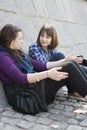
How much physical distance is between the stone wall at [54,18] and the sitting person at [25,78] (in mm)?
334

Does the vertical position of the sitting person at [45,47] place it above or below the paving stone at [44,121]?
above

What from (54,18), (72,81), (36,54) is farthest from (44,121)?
(54,18)

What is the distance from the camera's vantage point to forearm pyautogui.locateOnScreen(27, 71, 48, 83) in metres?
3.64

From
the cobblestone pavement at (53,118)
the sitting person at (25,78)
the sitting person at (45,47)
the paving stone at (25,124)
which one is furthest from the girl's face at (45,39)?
the paving stone at (25,124)

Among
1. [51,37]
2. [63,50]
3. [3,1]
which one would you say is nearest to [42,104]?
[51,37]

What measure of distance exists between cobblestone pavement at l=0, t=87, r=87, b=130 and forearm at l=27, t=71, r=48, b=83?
0.43 metres

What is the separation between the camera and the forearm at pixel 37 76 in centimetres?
364

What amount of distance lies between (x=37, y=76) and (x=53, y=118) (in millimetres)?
523

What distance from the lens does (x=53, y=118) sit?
3697mm

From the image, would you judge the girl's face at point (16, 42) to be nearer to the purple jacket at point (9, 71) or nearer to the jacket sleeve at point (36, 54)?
the purple jacket at point (9, 71)

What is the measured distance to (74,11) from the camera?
30.2ft

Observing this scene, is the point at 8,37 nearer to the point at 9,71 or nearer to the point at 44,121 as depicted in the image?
the point at 9,71

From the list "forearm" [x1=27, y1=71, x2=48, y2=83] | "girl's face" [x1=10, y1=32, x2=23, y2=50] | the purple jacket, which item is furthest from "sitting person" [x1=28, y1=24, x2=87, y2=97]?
"forearm" [x1=27, y1=71, x2=48, y2=83]

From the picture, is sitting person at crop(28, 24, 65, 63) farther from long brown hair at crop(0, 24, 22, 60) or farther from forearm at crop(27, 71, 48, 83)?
forearm at crop(27, 71, 48, 83)
